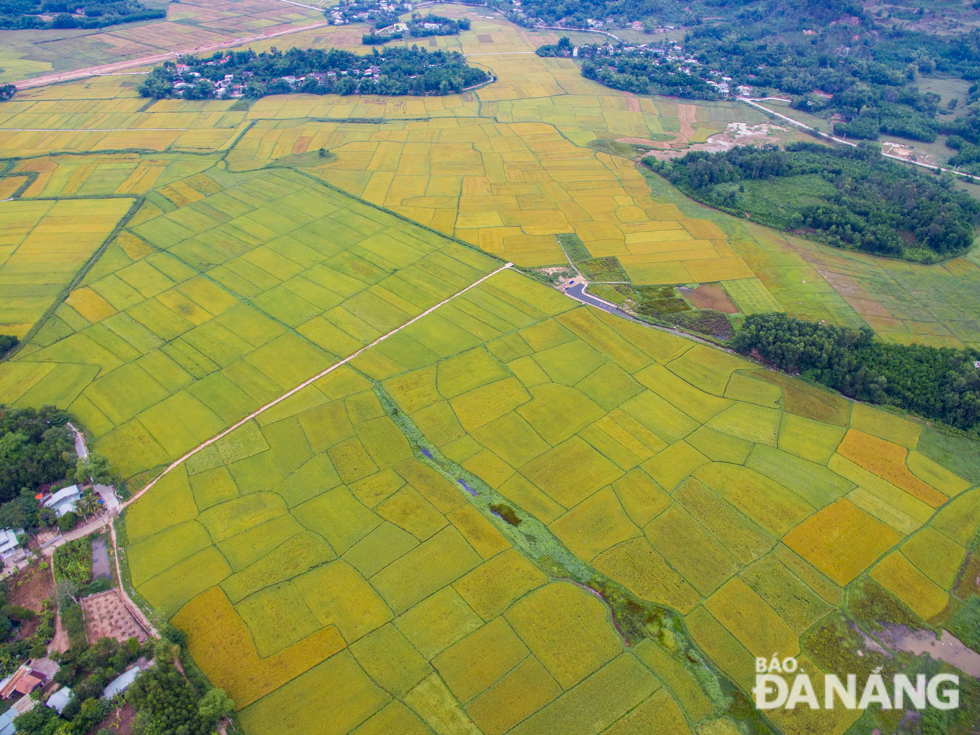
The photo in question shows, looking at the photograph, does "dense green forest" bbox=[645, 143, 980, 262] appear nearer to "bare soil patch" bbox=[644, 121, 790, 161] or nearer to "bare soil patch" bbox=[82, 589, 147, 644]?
"bare soil patch" bbox=[644, 121, 790, 161]

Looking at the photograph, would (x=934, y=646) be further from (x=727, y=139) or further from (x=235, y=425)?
(x=727, y=139)

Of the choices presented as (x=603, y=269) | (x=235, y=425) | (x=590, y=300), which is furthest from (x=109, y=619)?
(x=603, y=269)

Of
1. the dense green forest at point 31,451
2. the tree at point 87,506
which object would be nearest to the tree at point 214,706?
the tree at point 87,506

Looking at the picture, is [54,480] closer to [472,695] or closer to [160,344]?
[160,344]

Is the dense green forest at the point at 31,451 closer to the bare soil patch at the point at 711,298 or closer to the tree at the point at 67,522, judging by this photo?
the tree at the point at 67,522

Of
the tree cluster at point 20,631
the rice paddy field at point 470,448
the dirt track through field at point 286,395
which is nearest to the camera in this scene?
the tree cluster at point 20,631

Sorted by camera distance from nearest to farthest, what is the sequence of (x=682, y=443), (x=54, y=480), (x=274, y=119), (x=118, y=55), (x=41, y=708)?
(x=41, y=708) → (x=54, y=480) → (x=682, y=443) → (x=274, y=119) → (x=118, y=55)

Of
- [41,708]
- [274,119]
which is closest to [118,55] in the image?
[274,119]
